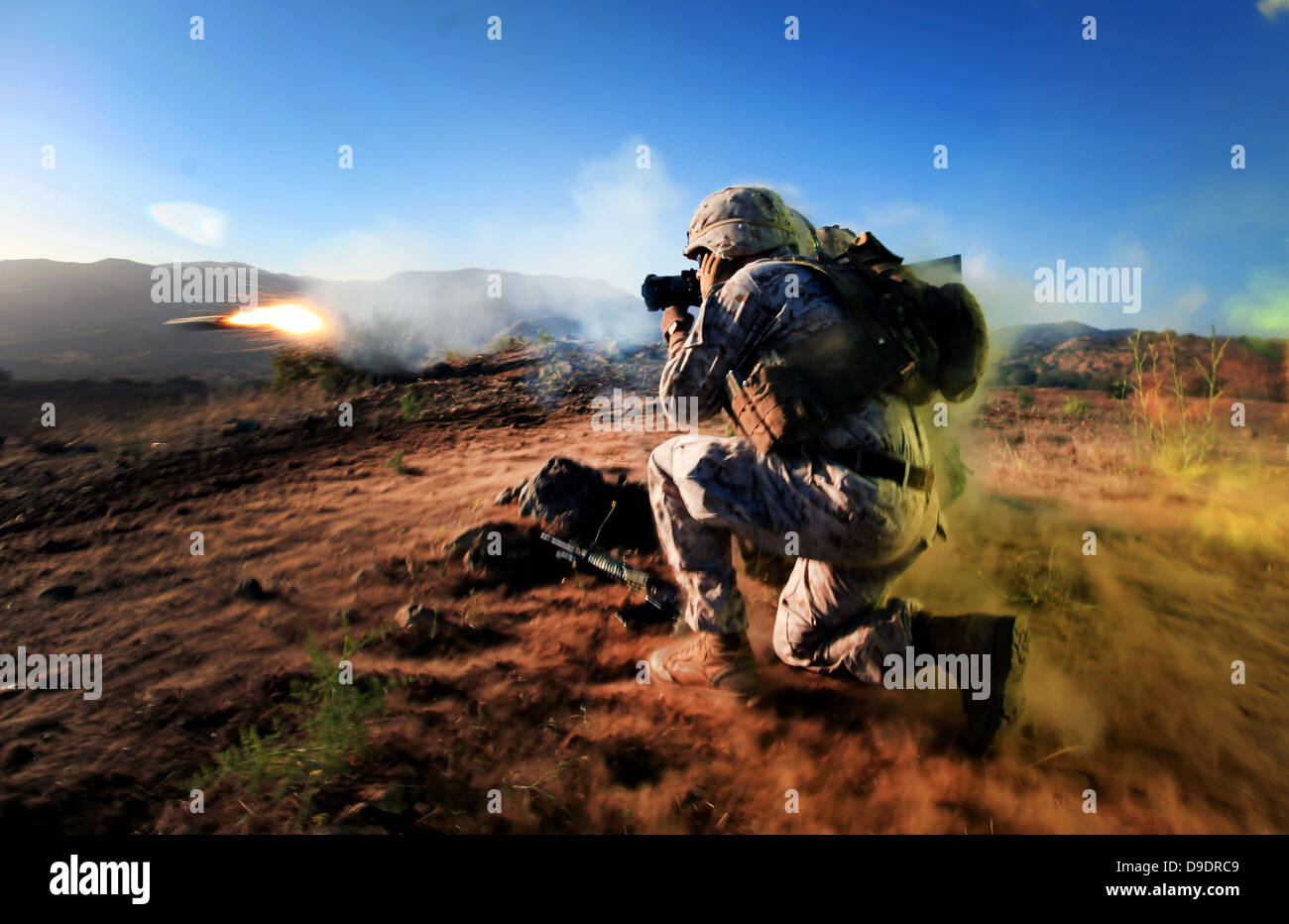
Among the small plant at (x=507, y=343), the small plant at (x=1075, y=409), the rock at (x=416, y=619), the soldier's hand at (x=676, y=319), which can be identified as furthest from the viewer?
the small plant at (x=507, y=343)

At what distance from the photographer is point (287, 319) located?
14914mm

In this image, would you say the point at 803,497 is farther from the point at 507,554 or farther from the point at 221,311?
the point at 221,311

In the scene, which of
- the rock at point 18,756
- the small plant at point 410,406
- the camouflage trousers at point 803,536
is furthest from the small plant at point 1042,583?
the small plant at point 410,406

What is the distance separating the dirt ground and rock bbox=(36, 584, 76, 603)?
4cm

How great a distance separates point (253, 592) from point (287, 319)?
14.2 m

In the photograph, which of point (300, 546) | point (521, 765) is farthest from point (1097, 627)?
point (300, 546)

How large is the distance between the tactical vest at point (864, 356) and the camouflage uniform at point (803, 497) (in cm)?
6

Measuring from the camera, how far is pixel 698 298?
2.83 meters

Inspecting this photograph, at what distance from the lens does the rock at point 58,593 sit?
137 inches

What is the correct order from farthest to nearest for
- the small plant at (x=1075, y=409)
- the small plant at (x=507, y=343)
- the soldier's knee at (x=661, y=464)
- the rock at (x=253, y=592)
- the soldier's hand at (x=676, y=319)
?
the small plant at (x=507, y=343) < the small plant at (x=1075, y=409) < the rock at (x=253, y=592) < the soldier's knee at (x=661, y=464) < the soldier's hand at (x=676, y=319)

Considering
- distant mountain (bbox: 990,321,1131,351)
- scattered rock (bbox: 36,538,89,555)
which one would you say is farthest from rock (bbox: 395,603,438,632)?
distant mountain (bbox: 990,321,1131,351)

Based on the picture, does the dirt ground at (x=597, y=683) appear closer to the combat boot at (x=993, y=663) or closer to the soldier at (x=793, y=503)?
the combat boot at (x=993, y=663)
